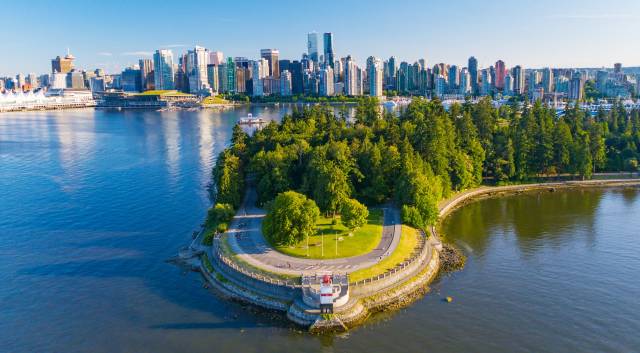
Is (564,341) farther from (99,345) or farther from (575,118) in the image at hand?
(575,118)

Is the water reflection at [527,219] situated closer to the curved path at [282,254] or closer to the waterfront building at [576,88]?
the curved path at [282,254]

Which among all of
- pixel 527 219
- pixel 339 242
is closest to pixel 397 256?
pixel 339 242

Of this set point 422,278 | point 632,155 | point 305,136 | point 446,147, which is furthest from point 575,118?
point 422,278

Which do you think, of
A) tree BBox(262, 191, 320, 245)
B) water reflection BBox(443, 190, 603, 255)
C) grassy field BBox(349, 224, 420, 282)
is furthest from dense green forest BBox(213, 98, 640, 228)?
tree BBox(262, 191, 320, 245)

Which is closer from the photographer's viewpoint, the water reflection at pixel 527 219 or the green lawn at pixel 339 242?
the green lawn at pixel 339 242

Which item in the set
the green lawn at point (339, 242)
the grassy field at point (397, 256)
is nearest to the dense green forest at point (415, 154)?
the grassy field at point (397, 256)

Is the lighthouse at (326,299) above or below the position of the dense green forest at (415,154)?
below
